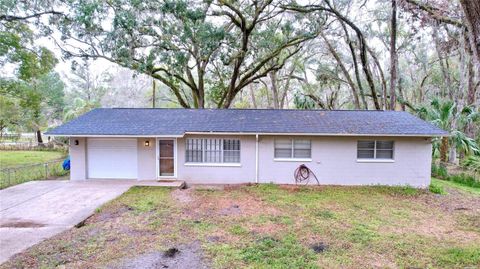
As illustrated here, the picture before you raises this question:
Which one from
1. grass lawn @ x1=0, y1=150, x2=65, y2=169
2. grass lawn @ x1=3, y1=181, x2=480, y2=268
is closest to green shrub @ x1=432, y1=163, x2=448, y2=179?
grass lawn @ x1=3, y1=181, x2=480, y2=268

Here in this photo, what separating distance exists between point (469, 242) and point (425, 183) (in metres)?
5.41

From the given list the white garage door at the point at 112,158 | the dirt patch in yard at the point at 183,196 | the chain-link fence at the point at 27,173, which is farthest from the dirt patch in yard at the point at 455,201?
the chain-link fence at the point at 27,173

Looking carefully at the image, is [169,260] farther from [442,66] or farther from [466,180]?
[442,66]

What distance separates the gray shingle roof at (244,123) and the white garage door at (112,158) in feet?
2.21

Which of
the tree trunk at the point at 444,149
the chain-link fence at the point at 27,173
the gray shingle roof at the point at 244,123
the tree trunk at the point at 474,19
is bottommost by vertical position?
the chain-link fence at the point at 27,173

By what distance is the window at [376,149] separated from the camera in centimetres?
1132

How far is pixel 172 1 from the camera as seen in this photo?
12094 millimetres

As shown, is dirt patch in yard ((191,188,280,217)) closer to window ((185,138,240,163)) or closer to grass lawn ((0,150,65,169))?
window ((185,138,240,163))

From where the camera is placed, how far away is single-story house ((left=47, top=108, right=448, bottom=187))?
11.1m

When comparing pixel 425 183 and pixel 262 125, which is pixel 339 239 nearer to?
pixel 262 125

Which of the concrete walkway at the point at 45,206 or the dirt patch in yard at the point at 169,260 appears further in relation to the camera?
the concrete walkway at the point at 45,206

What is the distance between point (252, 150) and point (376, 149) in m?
4.80

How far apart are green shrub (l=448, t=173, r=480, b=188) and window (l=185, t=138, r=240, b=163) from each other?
9676 mm

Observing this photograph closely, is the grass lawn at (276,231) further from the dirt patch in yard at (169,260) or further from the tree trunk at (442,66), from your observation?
the tree trunk at (442,66)
